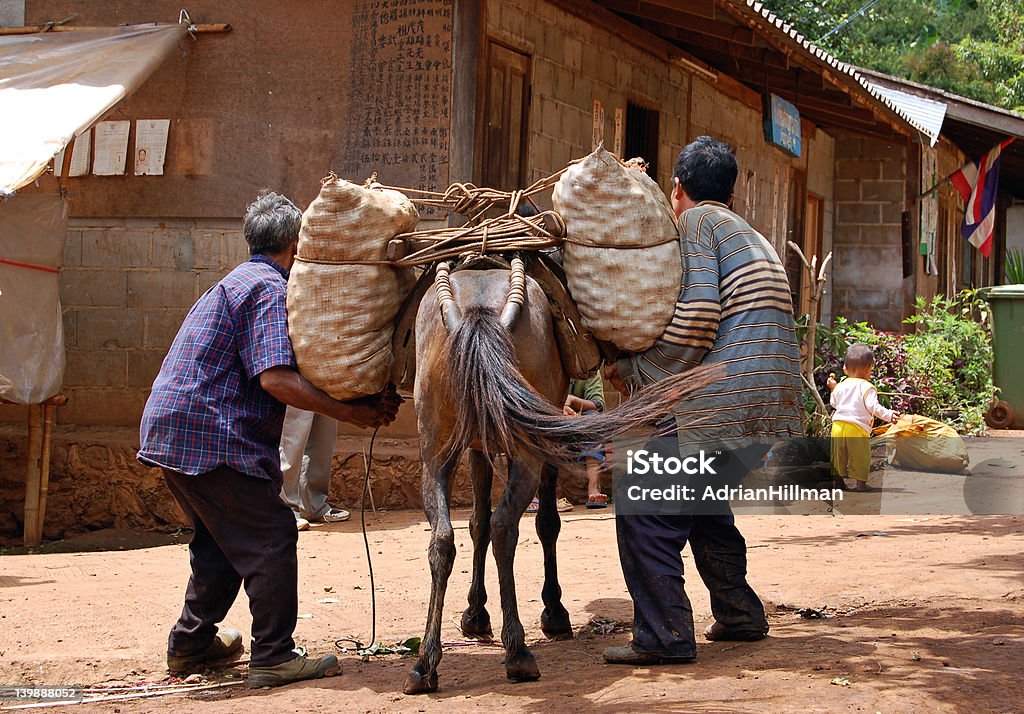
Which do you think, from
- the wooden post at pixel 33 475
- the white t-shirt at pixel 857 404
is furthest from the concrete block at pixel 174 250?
the white t-shirt at pixel 857 404

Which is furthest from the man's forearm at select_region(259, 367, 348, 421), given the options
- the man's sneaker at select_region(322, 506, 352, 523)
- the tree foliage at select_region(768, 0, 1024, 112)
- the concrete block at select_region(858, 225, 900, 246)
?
the tree foliage at select_region(768, 0, 1024, 112)

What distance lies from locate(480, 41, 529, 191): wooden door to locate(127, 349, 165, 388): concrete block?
2.90 meters

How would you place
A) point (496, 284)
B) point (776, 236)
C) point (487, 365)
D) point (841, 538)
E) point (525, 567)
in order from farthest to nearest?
point (776, 236), point (841, 538), point (525, 567), point (496, 284), point (487, 365)

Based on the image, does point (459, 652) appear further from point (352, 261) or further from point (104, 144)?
point (104, 144)

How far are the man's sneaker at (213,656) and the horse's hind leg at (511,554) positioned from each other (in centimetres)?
116

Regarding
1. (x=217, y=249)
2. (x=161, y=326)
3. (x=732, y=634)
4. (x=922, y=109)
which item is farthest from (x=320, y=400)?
(x=922, y=109)

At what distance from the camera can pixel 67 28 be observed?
8.84 meters

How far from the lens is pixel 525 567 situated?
619 centimetres

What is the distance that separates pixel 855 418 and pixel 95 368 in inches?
236

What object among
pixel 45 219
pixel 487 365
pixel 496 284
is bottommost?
pixel 487 365

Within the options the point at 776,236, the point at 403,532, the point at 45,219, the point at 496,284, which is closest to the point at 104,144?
the point at 45,219

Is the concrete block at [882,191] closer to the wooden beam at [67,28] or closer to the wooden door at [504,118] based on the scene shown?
the wooden door at [504,118]

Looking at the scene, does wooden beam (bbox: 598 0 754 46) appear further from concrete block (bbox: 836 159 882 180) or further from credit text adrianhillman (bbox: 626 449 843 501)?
concrete block (bbox: 836 159 882 180)

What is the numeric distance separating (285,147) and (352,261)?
4.63 metres
